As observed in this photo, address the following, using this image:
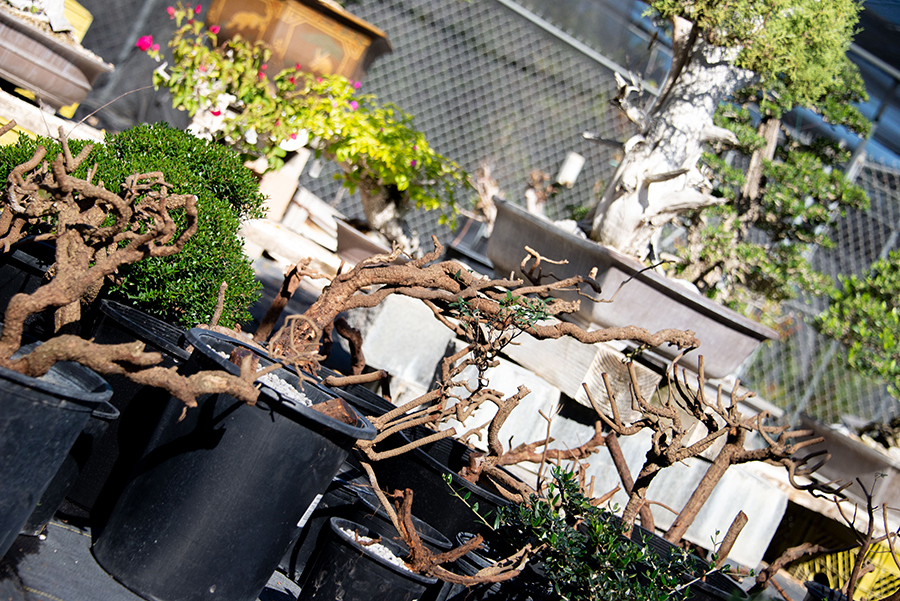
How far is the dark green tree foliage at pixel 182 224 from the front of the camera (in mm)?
2445

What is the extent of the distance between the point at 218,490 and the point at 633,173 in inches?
112

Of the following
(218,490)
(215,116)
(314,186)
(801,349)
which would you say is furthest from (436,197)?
(801,349)

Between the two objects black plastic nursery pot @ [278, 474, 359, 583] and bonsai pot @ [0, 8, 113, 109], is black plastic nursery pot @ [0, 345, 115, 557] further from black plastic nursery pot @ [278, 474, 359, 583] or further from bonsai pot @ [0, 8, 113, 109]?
bonsai pot @ [0, 8, 113, 109]

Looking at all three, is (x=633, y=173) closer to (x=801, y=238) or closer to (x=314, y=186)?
(x=801, y=238)

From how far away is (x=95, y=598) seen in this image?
1.69 m

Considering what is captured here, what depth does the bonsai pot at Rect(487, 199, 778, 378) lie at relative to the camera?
3459 millimetres

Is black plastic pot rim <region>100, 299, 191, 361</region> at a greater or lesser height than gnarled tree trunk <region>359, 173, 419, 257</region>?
lesser

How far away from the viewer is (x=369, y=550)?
1.94m

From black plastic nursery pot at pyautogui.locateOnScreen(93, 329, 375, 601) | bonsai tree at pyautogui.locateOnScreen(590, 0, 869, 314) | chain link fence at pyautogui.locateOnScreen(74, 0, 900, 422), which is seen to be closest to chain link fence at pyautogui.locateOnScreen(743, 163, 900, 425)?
chain link fence at pyautogui.locateOnScreen(74, 0, 900, 422)

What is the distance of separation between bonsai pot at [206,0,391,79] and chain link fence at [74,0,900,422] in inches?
121

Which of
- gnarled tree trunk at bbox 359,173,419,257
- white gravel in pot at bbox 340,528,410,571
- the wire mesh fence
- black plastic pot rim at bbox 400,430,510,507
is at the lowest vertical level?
white gravel in pot at bbox 340,528,410,571

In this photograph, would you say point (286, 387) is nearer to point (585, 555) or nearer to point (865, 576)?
point (585, 555)

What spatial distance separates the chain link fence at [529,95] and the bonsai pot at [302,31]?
3070 mm

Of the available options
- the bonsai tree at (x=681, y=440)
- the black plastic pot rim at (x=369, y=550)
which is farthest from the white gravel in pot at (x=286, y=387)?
the bonsai tree at (x=681, y=440)
